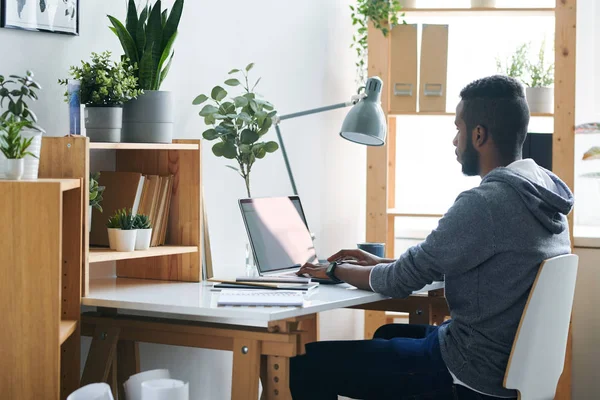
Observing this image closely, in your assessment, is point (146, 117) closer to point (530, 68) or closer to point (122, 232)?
point (122, 232)

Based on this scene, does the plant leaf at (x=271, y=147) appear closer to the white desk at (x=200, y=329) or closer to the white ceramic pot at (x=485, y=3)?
the white desk at (x=200, y=329)

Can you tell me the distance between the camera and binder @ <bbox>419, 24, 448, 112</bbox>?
12.2 feet

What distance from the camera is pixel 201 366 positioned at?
304 cm

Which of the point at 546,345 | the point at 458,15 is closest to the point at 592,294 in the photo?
the point at 458,15

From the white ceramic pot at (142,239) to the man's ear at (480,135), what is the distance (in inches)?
37.3

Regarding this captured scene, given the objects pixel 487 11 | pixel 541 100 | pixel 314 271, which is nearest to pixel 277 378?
pixel 314 271

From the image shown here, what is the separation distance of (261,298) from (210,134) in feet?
2.71

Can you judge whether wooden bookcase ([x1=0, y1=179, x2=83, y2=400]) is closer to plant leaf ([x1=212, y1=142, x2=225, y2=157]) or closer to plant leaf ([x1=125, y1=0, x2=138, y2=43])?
plant leaf ([x1=125, y1=0, x2=138, y2=43])

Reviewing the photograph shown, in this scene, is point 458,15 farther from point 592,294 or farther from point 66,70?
point 66,70

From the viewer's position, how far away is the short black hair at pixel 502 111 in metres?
2.22

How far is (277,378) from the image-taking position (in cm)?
206

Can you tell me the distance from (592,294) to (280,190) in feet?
4.80

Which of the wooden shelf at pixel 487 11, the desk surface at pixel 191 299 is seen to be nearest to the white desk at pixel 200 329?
the desk surface at pixel 191 299

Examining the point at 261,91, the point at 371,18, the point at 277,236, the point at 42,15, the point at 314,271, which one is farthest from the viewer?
the point at 371,18
